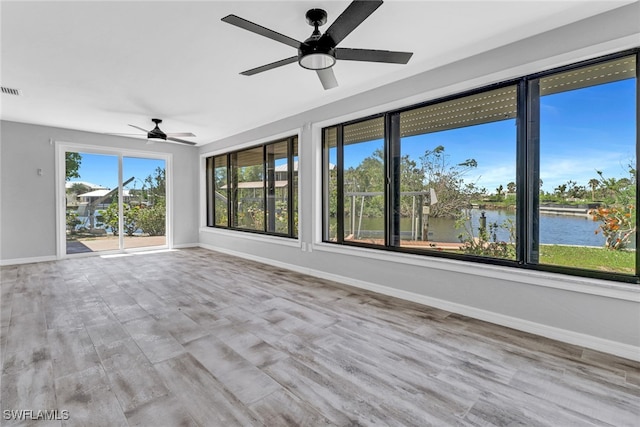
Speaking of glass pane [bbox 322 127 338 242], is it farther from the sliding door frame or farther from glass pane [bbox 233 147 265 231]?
the sliding door frame

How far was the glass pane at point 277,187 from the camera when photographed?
5547mm

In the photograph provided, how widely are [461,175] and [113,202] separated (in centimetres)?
700

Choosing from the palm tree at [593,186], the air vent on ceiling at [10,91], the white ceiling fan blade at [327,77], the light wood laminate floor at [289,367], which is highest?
the air vent on ceiling at [10,91]

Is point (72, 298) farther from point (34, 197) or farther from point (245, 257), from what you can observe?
point (34, 197)

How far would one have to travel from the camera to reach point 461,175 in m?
3.41

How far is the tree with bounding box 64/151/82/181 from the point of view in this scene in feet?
20.0

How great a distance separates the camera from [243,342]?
2.53 m

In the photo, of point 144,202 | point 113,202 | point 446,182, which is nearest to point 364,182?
point 446,182

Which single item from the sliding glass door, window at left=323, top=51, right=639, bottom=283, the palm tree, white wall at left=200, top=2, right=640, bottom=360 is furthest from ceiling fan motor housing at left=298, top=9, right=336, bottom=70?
the sliding glass door

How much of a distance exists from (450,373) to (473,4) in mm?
2764

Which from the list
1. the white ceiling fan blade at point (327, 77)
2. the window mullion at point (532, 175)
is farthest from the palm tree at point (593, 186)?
the white ceiling fan blade at point (327, 77)

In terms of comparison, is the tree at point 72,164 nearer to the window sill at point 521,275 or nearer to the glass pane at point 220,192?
the glass pane at point 220,192

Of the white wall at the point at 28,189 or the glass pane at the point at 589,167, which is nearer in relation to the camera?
the glass pane at the point at 589,167

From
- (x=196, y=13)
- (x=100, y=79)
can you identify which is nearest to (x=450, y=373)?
(x=196, y=13)
